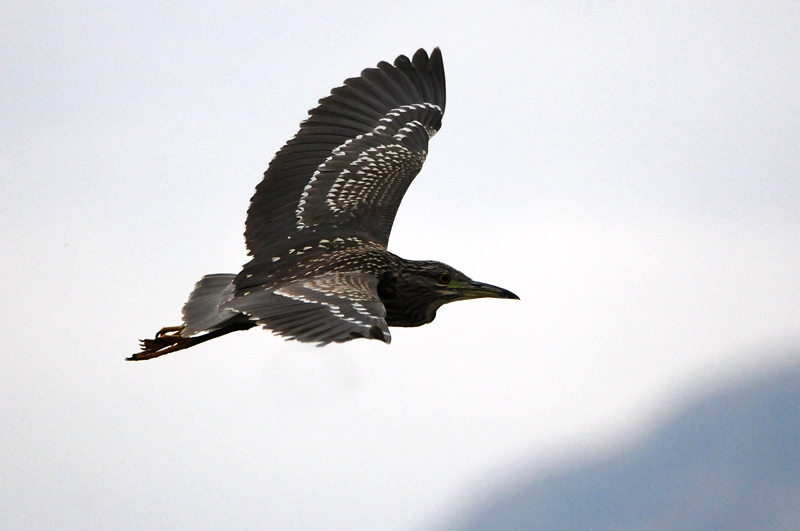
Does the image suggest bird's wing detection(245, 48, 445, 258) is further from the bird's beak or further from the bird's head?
the bird's beak

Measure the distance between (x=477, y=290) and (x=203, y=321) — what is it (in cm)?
275

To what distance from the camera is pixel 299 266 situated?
10.6 metres

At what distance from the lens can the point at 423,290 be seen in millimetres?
10430

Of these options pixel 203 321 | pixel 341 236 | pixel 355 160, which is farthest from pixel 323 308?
pixel 355 160

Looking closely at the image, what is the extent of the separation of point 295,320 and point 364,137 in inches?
186

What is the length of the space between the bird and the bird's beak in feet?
0.03

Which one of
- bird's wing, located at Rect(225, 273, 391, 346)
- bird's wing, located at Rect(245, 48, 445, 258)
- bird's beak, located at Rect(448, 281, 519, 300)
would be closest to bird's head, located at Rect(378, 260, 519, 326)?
bird's beak, located at Rect(448, 281, 519, 300)

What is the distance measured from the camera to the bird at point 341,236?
29.7ft

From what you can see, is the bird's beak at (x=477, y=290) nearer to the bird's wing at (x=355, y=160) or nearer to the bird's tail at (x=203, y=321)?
the bird's wing at (x=355, y=160)

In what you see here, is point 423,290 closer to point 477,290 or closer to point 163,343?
point 477,290

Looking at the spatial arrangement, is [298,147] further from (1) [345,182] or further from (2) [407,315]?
(2) [407,315]

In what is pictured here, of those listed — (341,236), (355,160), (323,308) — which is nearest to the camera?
(323,308)

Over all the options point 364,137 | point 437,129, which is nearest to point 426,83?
point 437,129

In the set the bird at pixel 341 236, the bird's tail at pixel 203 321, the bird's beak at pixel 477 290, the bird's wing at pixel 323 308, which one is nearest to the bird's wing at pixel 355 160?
the bird at pixel 341 236
